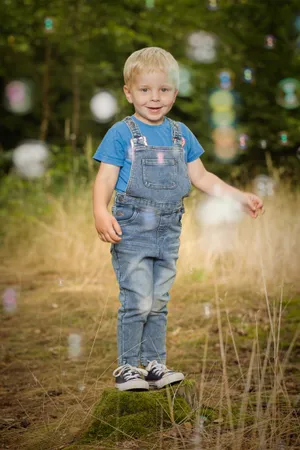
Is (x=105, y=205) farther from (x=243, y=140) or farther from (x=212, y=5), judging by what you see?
(x=212, y=5)

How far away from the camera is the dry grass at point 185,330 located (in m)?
2.44

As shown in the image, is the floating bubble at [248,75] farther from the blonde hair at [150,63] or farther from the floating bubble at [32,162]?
the blonde hair at [150,63]

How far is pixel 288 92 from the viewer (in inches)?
356

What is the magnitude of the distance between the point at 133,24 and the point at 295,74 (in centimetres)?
508

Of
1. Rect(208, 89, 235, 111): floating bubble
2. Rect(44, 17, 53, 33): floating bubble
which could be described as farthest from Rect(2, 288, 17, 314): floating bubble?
Rect(44, 17, 53, 33): floating bubble

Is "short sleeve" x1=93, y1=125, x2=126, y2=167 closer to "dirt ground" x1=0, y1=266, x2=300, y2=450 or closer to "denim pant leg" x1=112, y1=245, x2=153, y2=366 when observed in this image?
"denim pant leg" x1=112, y1=245, x2=153, y2=366

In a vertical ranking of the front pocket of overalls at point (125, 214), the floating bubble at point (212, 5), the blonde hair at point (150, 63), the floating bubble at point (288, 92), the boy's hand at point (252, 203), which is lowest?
the front pocket of overalls at point (125, 214)

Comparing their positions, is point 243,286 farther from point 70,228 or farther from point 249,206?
point 249,206

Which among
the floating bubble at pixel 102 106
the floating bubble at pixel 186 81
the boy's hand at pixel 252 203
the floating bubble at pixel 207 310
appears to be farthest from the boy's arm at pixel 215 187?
the floating bubble at pixel 102 106

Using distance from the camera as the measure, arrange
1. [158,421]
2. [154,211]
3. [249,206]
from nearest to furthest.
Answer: [158,421] → [154,211] → [249,206]

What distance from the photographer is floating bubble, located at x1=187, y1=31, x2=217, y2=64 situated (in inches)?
402

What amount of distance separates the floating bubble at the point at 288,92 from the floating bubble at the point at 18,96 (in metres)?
10.3

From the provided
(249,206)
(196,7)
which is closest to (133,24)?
(196,7)

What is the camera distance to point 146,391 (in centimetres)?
264
